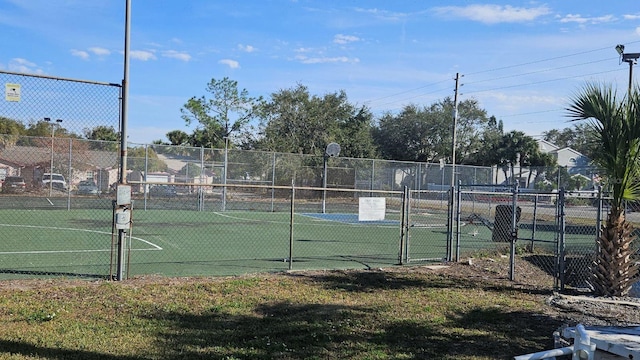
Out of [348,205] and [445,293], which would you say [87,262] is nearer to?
[445,293]

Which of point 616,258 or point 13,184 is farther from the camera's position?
point 13,184

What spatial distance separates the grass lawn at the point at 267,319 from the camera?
5.47 metres

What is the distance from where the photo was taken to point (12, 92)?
7.53m

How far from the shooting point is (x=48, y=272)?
8930 millimetres

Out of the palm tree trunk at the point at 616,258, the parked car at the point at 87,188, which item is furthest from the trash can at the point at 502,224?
the parked car at the point at 87,188

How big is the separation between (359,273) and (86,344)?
5.61 metres

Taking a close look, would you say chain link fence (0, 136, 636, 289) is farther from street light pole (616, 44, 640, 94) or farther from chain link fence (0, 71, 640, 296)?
street light pole (616, 44, 640, 94)

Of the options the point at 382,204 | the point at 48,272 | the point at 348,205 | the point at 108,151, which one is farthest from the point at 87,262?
the point at 348,205

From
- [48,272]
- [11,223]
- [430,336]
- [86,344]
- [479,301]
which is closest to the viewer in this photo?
[86,344]

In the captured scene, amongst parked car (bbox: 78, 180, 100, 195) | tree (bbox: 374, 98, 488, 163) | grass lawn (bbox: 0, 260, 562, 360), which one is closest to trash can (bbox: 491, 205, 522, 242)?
grass lawn (bbox: 0, 260, 562, 360)

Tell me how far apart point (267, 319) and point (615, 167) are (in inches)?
246

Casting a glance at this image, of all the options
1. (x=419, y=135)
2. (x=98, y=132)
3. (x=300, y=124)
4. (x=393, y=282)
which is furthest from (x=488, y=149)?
(x=393, y=282)

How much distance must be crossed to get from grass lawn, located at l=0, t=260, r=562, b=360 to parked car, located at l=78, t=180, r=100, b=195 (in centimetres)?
1359

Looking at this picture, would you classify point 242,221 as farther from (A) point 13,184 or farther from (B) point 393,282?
(B) point 393,282
